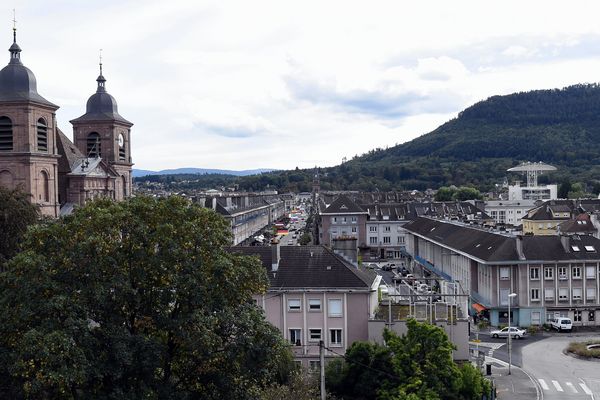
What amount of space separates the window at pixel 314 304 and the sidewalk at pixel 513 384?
33.1 feet

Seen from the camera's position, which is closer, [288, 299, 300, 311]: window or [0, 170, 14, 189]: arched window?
[288, 299, 300, 311]: window

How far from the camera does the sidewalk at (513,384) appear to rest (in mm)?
35781

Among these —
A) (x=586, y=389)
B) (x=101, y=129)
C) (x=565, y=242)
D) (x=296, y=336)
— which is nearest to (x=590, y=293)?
(x=565, y=242)

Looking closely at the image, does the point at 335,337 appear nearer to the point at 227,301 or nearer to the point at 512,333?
the point at 227,301

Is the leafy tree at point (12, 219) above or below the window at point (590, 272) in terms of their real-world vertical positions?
above

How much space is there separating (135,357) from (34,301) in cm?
325

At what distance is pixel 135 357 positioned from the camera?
20.5 m

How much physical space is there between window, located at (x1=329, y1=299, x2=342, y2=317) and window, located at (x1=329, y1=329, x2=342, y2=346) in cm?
84

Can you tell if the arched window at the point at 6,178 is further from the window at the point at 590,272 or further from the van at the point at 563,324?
the window at the point at 590,272

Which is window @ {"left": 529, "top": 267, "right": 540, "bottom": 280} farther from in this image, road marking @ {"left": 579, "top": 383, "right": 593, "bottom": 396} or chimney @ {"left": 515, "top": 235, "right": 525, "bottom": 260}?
road marking @ {"left": 579, "top": 383, "right": 593, "bottom": 396}

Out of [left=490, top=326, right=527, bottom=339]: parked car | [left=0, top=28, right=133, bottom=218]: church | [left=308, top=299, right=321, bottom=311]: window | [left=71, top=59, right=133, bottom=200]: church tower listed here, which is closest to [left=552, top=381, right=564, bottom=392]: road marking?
[left=490, top=326, right=527, bottom=339]: parked car

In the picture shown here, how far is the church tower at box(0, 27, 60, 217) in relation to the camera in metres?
58.5

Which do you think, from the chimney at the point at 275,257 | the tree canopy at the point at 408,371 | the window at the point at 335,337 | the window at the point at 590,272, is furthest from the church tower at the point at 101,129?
the tree canopy at the point at 408,371

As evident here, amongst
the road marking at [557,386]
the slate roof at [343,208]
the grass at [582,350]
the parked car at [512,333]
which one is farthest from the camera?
the slate roof at [343,208]
